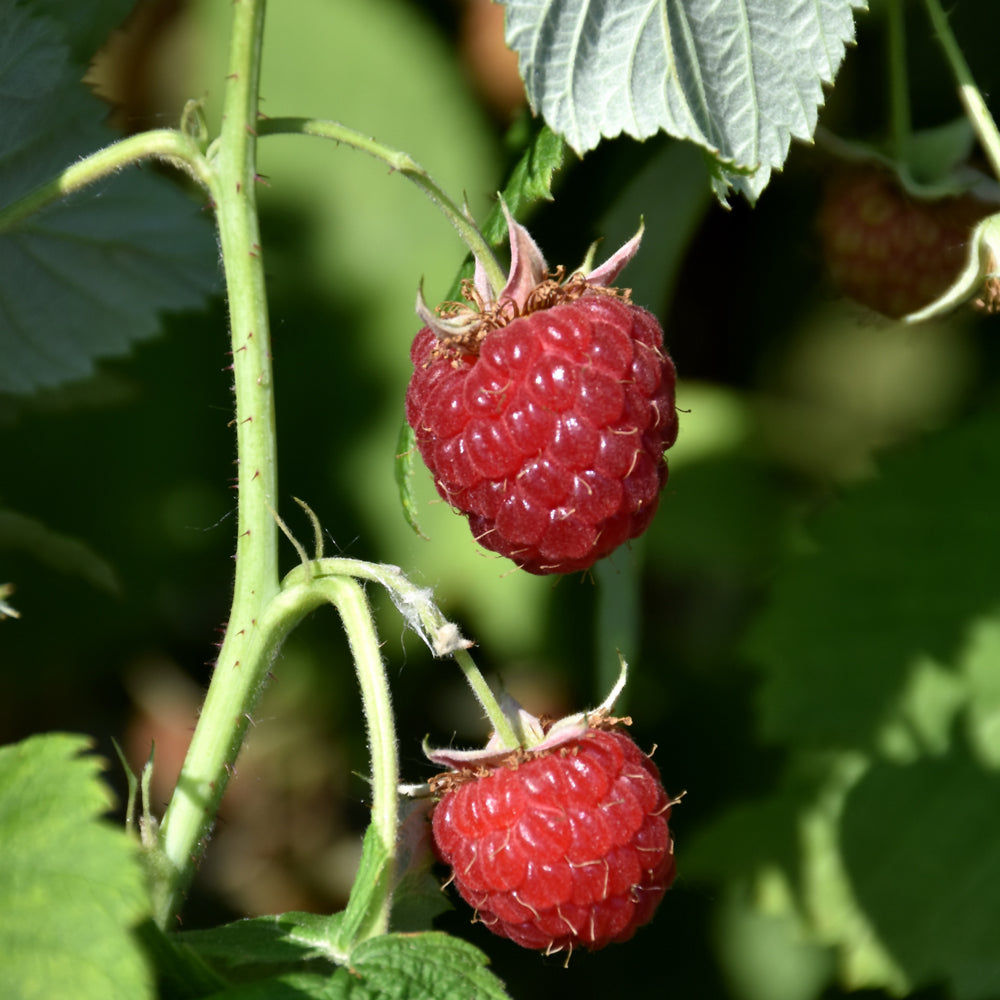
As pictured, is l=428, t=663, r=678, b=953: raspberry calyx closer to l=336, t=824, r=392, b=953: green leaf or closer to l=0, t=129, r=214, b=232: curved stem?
l=336, t=824, r=392, b=953: green leaf

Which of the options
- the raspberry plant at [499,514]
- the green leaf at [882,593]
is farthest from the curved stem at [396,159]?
the green leaf at [882,593]

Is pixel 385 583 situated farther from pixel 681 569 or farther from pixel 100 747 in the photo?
pixel 100 747

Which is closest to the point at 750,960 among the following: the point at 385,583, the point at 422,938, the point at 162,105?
the point at 422,938

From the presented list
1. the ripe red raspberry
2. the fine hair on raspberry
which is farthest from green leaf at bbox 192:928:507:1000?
the fine hair on raspberry

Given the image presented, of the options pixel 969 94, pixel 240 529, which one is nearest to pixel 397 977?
pixel 240 529

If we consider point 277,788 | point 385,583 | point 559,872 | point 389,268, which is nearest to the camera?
→ point 385,583
